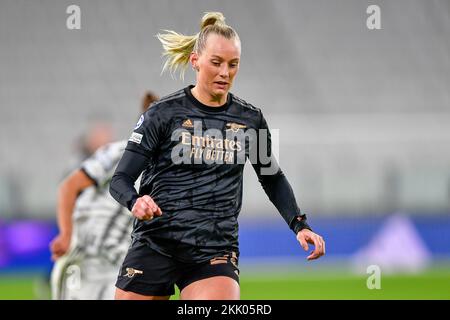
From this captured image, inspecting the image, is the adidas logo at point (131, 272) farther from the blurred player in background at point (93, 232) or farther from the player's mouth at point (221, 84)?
the blurred player in background at point (93, 232)

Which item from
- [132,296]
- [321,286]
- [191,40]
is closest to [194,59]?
[191,40]

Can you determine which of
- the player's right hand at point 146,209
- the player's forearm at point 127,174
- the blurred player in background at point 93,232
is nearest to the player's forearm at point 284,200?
the player's forearm at point 127,174

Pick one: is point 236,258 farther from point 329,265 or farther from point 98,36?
point 98,36

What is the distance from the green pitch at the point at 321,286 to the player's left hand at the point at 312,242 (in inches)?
239

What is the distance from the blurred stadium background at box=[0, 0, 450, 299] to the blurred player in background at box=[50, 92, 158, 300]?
4.60 metres

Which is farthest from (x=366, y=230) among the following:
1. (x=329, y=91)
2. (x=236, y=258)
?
(x=236, y=258)

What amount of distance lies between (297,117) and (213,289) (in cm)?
1229

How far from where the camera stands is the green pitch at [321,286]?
10.8 meters

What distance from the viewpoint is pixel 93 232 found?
6426 millimetres

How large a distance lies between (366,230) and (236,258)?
9.70 metres

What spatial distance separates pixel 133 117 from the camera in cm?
1520

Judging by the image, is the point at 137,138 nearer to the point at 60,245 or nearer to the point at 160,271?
the point at 160,271

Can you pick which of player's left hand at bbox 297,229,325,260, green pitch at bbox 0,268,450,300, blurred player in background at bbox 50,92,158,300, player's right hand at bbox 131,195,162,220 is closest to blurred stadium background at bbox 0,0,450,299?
green pitch at bbox 0,268,450,300

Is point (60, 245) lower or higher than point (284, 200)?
higher
